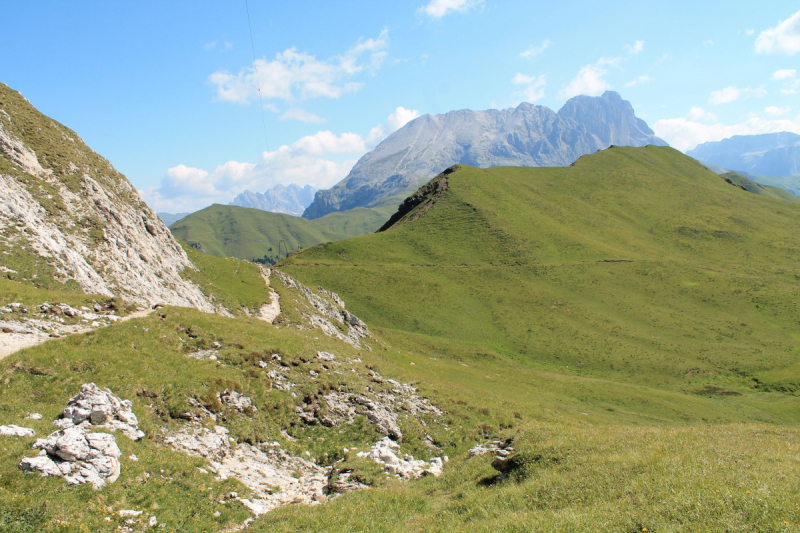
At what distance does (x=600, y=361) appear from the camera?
73.9m

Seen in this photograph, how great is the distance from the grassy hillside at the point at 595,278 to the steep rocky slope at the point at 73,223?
47.5m

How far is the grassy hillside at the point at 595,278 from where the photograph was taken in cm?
7600

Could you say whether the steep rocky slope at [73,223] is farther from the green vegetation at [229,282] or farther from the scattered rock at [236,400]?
the scattered rock at [236,400]

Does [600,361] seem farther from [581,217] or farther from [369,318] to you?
[581,217]

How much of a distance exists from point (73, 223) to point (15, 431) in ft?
119

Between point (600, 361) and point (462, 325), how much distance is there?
93.6 ft

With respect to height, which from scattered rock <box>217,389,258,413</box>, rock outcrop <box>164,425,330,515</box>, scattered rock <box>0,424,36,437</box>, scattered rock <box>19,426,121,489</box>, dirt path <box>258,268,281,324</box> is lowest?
rock outcrop <box>164,425,330,515</box>

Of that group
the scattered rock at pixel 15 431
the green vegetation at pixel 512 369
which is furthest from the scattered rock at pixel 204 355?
the scattered rock at pixel 15 431

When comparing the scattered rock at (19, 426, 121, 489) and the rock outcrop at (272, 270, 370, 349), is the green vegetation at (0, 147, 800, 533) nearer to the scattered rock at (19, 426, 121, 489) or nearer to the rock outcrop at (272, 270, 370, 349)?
the scattered rock at (19, 426, 121, 489)

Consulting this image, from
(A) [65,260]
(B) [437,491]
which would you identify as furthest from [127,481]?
(A) [65,260]

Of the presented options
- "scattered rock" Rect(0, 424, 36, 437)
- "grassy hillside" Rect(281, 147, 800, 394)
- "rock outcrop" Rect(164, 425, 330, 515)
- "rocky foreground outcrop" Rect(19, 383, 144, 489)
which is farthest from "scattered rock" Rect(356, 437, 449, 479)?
"grassy hillside" Rect(281, 147, 800, 394)

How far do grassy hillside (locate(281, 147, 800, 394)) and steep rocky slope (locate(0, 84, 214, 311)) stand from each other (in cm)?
4746

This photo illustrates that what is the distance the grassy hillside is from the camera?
76.0 metres

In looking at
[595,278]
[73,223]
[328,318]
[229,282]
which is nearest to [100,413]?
[73,223]
